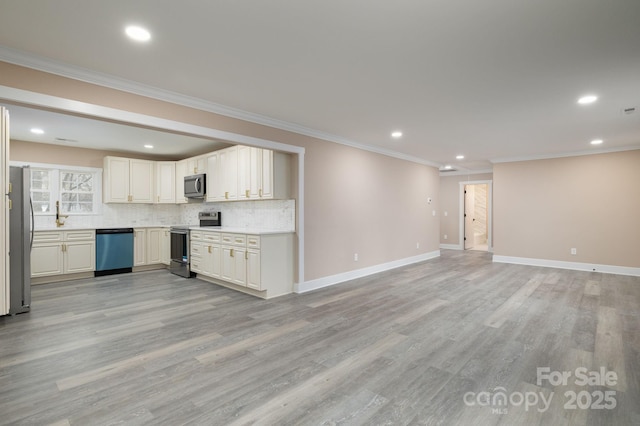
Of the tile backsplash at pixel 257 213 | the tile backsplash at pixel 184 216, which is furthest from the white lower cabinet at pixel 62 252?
the tile backsplash at pixel 257 213

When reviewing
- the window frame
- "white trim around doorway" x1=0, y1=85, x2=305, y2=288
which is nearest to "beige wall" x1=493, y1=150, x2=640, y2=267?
"white trim around doorway" x1=0, y1=85, x2=305, y2=288

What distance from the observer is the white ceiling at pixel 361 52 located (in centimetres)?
197

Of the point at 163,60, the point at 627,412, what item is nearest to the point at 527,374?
the point at 627,412

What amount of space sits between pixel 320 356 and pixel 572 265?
6.67m

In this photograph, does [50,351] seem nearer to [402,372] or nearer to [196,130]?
[196,130]

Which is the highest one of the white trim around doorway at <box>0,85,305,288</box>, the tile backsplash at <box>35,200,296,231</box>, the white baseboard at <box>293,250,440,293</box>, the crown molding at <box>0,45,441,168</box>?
the crown molding at <box>0,45,441,168</box>

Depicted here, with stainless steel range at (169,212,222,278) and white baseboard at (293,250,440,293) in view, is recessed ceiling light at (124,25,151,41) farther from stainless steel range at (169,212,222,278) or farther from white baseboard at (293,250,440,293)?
stainless steel range at (169,212,222,278)

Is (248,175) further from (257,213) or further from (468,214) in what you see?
(468,214)

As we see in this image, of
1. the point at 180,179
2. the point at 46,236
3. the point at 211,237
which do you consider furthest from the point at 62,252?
the point at 211,237

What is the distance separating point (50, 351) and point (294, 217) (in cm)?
313

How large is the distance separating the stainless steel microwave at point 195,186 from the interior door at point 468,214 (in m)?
7.95

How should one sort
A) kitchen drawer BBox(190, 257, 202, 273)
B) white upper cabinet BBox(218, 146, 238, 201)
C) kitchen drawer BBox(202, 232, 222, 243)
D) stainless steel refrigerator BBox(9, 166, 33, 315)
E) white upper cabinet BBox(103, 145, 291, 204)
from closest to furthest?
stainless steel refrigerator BBox(9, 166, 33, 315) < white upper cabinet BBox(103, 145, 291, 204) < kitchen drawer BBox(202, 232, 222, 243) < white upper cabinet BBox(218, 146, 238, 201) < kitchen drawer BBox(190, 257, 202, 273)

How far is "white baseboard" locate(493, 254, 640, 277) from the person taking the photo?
6.01 metres

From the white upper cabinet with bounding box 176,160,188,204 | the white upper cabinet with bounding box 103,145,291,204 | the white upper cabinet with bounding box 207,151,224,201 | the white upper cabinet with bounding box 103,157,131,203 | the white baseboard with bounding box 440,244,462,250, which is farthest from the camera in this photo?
the white baseboard with bounding box 440,244,462,250
